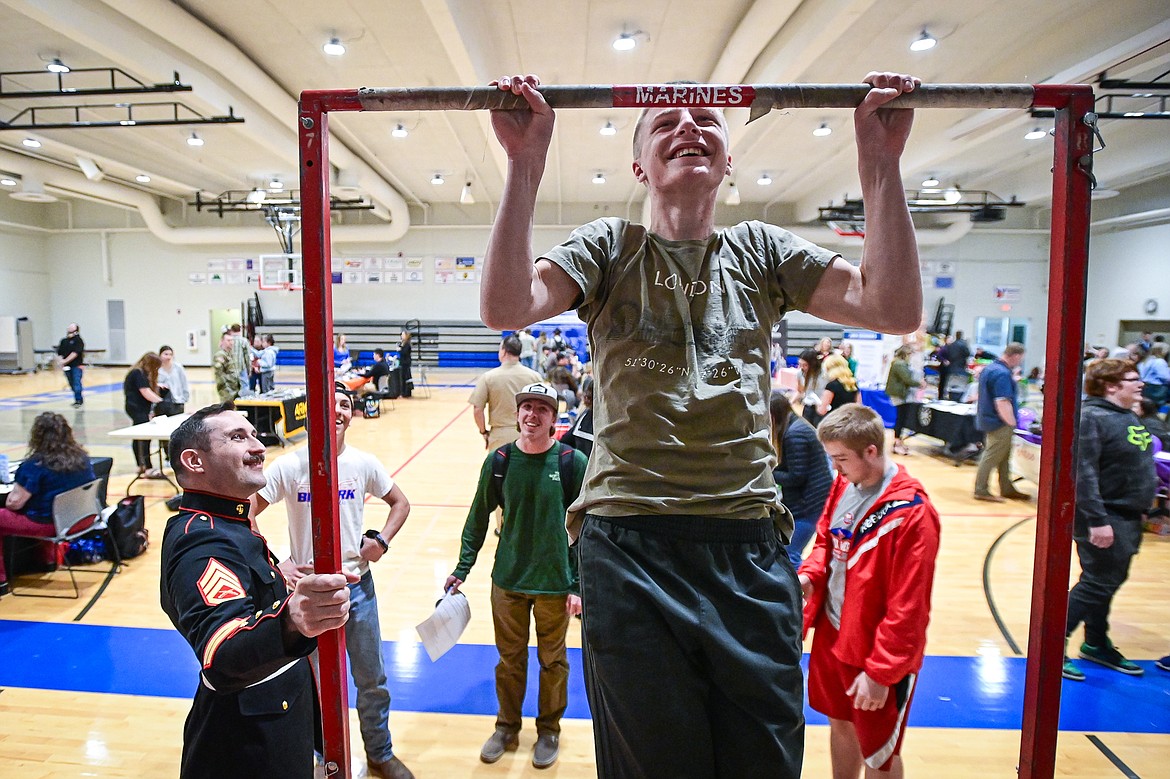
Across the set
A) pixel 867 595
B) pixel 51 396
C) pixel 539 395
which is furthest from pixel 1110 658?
pixel 51 396

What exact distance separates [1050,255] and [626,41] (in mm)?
8549

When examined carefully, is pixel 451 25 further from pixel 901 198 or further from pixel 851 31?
pixel 901 198

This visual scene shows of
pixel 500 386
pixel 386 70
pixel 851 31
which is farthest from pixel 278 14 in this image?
pixel 851 31

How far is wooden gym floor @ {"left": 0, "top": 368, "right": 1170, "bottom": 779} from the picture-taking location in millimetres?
3176

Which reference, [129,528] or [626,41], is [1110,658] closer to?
[129,528]

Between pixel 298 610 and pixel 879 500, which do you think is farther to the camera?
pixel 879 500

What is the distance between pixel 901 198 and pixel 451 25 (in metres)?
7.31

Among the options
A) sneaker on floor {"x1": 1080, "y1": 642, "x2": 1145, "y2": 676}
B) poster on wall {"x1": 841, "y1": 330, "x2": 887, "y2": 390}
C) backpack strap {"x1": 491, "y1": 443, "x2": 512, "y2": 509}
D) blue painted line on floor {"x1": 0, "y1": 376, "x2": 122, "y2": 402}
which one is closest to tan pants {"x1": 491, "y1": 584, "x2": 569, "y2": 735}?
backpack strap {"x1": 491, "y1": 443, "x2": 512, "y2": 509}

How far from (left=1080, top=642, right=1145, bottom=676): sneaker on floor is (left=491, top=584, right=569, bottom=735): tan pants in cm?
349

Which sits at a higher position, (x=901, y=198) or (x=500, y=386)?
(x=901, y=198)

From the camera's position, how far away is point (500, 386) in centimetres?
598

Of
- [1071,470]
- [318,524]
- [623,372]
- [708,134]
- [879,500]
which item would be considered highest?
[708,134]

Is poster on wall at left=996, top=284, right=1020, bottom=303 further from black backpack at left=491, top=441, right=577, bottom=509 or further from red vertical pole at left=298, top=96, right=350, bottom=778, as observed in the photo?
red vertical pole at left=298, top=96, right=350, bottom=778

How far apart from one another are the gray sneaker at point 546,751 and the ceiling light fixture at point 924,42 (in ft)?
29.9
